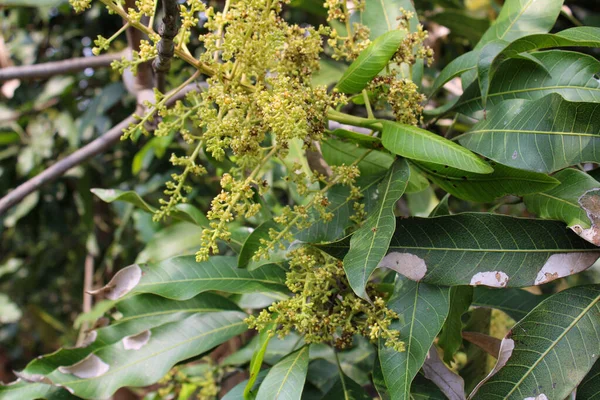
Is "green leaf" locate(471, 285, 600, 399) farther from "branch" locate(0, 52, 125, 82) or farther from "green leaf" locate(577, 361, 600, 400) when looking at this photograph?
"branch" locate(0, 52, 125, 82)

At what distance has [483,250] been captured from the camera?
34.8 inches

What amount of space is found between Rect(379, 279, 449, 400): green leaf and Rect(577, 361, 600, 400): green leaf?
26cm

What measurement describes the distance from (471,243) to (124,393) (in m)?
2.52

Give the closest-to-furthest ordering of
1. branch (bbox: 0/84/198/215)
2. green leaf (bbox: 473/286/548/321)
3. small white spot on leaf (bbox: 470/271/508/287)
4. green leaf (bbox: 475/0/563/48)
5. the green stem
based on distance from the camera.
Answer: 1. small white spot on leaf (bbox: 470/271/508/287)
2. the green stem
3. green leaf (bbox: 475/0/563/48)
4. green leaf (bbox: 473/286/548/321)
5. branch (bbox: 0/84/198/215)

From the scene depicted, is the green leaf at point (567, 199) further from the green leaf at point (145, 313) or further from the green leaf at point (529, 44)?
the green leaf at point (145, 313)

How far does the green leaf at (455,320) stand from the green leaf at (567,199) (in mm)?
187

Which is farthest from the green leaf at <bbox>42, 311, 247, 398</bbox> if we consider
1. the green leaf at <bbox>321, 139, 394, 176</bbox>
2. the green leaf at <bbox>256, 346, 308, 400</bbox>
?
the green leaf at <bbox>321, 139, 394, 176</bbox>

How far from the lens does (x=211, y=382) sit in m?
1.49

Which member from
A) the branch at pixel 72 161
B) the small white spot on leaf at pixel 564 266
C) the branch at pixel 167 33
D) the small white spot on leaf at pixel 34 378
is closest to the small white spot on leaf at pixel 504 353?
the small white spot on leaf at pixel 564 266

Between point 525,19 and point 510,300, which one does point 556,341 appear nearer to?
point 510,300

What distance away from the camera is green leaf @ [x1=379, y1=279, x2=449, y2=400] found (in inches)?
31.7

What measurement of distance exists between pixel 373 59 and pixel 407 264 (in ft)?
1.10

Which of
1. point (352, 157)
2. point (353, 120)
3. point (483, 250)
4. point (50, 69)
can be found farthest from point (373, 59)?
point (50, 69)

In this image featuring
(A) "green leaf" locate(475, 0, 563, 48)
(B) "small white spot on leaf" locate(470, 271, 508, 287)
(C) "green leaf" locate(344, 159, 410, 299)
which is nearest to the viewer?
(C) "green leaf" locate(344, 159, 410, 299)
